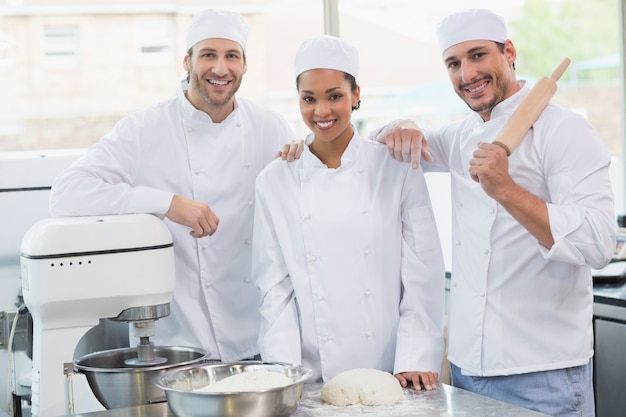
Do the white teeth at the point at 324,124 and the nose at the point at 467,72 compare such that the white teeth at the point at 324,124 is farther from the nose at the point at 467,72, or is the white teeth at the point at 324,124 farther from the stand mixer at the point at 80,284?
the stand mixer at the point at 80,284

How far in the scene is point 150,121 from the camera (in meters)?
2.62

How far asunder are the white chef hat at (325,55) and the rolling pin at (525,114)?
1.57 ft

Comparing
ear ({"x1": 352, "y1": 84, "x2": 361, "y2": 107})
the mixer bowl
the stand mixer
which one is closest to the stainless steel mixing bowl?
the mixer bowl

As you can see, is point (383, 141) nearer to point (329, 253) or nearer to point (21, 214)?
point (329, 253)

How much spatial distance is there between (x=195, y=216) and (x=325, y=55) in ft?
1.92

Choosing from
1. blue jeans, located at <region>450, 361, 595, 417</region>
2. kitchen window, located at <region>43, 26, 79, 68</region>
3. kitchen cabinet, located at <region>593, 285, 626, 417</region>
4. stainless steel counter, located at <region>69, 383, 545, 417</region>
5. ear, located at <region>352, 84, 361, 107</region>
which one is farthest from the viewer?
kitchen window, located at <region>43, 26, 79, 68</region>

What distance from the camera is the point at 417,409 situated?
1.85 metres

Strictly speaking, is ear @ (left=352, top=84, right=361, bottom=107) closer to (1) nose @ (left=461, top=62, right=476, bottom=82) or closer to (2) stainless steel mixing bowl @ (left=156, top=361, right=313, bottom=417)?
(1) nose @ (left=461, top=62, right=476, bottom=82)

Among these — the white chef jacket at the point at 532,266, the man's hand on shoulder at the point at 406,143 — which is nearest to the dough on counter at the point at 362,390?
the white chef jacket at the point at 532,266

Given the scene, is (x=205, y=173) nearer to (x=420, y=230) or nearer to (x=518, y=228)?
(x=420, y=230)

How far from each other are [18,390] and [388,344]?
3.79 feet

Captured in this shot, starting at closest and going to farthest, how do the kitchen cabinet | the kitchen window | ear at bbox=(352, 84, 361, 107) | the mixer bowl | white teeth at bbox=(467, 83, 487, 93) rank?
the mixer bowl
white teeth at bbox=(467, 83, 487, 93)
ear at bbox=(352, 84, 361, 107)
the kitchen cabinet
the kitchen window

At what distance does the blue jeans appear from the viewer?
212cm

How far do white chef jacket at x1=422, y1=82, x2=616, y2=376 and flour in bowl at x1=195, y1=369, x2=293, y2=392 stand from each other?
0.61 metres
